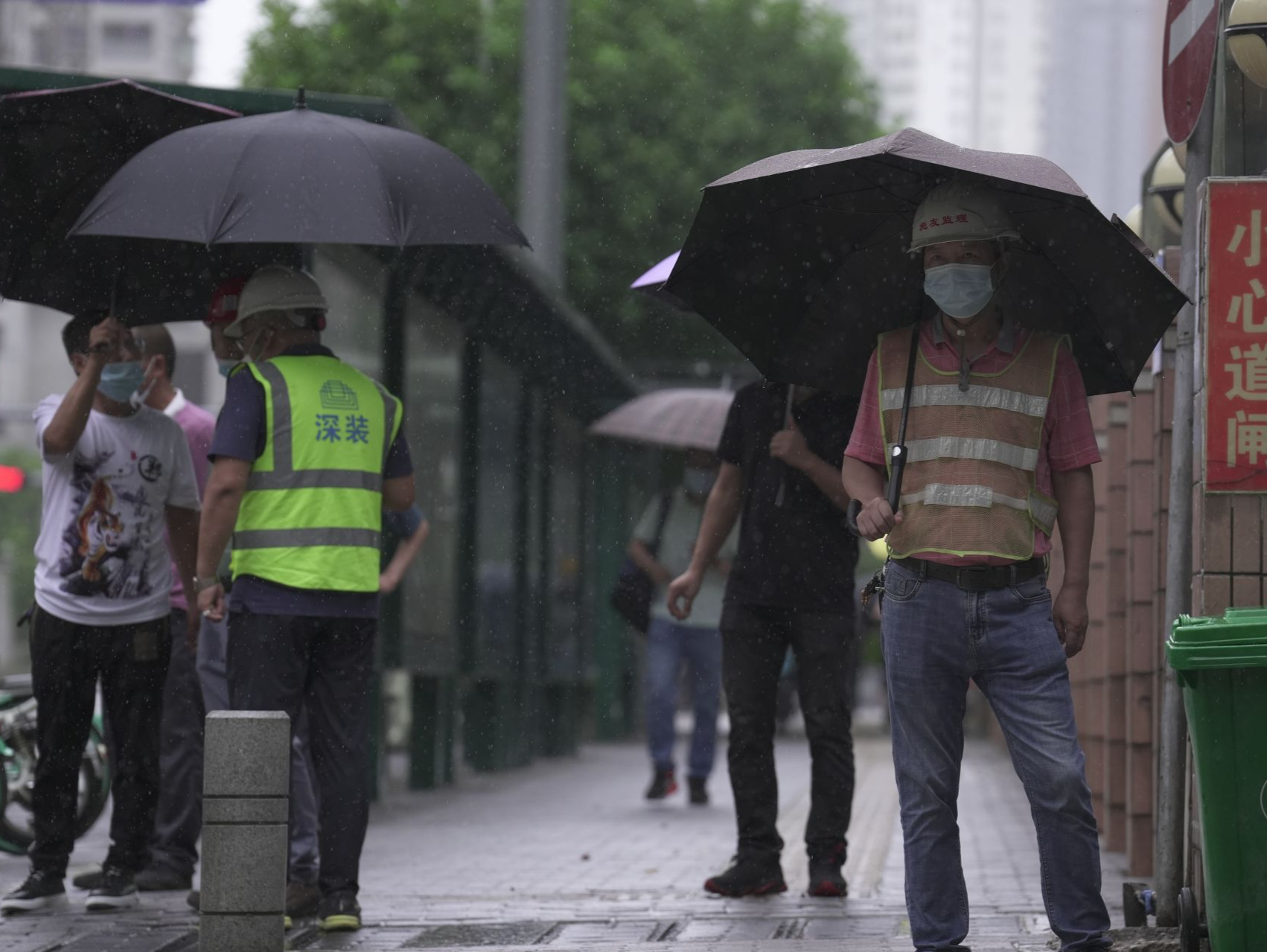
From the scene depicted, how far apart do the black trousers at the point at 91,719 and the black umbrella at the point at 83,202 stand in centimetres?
112

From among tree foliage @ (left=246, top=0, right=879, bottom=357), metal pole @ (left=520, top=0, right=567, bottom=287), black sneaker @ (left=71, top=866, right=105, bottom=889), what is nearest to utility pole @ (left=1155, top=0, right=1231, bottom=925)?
black sneaker @ (left=71, top=866, right=105, bottom=889)

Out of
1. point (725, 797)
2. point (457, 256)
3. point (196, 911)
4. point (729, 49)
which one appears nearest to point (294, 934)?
point (196, 911)

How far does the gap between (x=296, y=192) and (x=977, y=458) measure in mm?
2354

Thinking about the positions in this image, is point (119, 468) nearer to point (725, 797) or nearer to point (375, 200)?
point (375, 200)

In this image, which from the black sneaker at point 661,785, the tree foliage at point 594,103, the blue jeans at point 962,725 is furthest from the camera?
the tree foliage at point 594,103

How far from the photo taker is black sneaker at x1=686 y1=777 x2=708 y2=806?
42.7ft

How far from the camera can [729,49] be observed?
3591 centimetres

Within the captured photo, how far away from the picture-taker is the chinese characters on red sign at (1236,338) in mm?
5605

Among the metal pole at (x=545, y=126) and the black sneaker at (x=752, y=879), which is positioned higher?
the metal pole at (x=545, y=126)

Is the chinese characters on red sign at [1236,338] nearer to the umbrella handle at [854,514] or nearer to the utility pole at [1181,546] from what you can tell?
the utility pole at [1181,546]

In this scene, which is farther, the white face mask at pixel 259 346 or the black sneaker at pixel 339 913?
the white face mask at pixel 259 346

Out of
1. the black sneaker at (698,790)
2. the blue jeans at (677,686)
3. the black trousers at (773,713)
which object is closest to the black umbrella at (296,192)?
the black trousers at (773,713)

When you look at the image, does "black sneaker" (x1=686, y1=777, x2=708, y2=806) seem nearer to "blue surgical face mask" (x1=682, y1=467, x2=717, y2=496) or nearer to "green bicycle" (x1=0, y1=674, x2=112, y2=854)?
"blue surgical face mask" (x1=682, y1=467, x2=717, y2=496)

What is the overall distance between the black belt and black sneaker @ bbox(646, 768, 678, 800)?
26.8 feet
